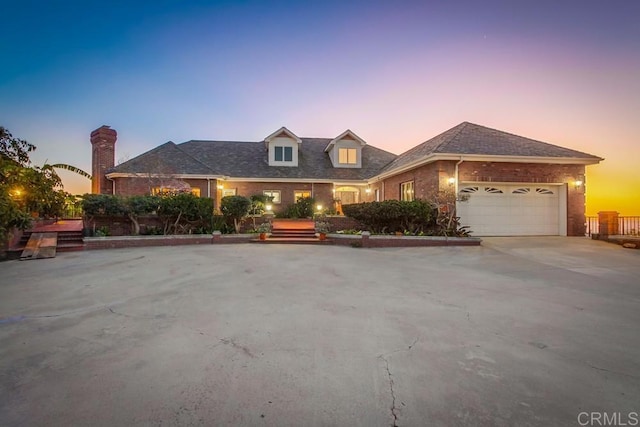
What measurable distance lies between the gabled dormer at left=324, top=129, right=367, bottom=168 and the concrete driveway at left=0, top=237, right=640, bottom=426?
17.0 meters

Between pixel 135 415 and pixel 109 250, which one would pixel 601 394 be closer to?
pixel 135 415

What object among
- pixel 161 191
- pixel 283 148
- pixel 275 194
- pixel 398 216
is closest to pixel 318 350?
pixel 398 216

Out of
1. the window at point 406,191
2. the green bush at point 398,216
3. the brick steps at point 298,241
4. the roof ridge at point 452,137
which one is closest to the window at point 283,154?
the window at point 406,191

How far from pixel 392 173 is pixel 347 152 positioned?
20.5ft

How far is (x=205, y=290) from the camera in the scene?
17.7 ft

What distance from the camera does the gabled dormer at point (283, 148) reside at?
21797 mm

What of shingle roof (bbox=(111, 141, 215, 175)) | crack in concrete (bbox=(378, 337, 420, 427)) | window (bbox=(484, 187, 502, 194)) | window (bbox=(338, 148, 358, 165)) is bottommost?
crack in concrete (bbox=(378, 337, 420, 427))

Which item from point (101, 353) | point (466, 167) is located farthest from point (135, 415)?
point (466, 167)

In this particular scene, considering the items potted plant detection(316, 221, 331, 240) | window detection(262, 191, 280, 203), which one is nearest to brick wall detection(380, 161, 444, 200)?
potted plant detection(316, 221, 331, 240)

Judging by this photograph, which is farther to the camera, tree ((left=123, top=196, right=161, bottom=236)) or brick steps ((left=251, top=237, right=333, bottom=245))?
brick steps ((left=251, top=237, right=333, bottom=245))

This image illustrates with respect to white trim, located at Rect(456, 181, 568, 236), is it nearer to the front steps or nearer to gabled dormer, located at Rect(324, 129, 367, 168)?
the front steps

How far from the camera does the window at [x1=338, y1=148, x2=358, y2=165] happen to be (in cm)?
2250

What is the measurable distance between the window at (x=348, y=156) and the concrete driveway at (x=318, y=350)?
17.1 m

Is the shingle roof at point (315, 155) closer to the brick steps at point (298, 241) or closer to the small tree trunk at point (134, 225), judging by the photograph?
the small tree trunk at point (134, 225)
